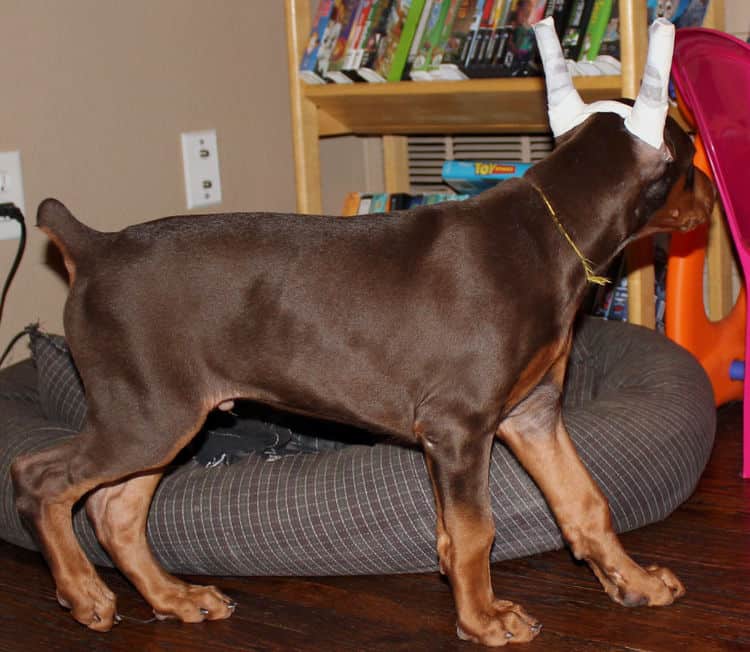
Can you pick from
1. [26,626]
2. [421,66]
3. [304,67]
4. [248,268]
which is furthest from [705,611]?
[304,67]

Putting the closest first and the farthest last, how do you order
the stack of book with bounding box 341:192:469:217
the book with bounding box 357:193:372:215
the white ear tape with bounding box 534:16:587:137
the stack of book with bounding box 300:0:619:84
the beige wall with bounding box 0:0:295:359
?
the white ear tape with bounding box 534:16:587:137
the stack of book with bounding box 300:0:619:84
the beige wall with bounding box 0:0:295:359
the stack of book with bounding box 341:192:469:217
the book with bounding box 357:193:372:215

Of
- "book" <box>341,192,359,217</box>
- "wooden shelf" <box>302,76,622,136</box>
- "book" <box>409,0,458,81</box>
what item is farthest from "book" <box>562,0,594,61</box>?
"book" <box>341,192,359,217</box>

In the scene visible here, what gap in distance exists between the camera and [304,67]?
178 inches

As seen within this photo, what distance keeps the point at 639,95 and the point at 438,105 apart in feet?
6.40

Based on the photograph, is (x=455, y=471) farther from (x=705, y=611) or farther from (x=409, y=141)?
(x=409, y=141)

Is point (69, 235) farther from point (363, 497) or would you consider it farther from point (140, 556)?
point (363, 497)

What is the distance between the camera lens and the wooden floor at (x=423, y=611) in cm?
264

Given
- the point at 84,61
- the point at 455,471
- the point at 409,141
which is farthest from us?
the point at 409,141

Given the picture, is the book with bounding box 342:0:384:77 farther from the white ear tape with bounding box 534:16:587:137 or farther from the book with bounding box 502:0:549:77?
the white ear tape with bounding box 534:16:587:137

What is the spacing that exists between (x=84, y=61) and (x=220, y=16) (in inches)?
25.9

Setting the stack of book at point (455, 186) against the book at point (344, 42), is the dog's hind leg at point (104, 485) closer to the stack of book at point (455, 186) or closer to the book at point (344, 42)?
the stack of book at point (455, 186)

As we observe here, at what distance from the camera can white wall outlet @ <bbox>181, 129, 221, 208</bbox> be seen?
4453 mm

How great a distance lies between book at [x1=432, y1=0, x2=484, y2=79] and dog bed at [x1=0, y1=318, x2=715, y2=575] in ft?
4.58

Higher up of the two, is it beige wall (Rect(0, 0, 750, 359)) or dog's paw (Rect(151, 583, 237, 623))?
beige wall (Rect(0, 0, 750, 359))
